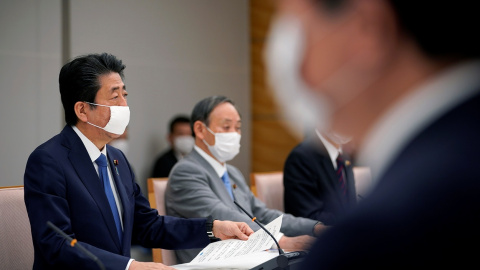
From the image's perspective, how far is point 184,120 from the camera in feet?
17.8

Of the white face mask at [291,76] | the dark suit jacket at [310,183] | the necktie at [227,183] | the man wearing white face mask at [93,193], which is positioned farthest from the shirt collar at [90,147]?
the white face mask at [291,76]

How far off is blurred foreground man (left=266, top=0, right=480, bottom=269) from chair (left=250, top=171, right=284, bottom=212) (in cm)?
270

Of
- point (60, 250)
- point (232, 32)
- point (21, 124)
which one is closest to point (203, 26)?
point (232, 32)

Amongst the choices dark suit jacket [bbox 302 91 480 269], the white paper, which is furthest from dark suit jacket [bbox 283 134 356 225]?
dark suit jacket [bbox 302 91 480 269]

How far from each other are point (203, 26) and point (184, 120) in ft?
3.91

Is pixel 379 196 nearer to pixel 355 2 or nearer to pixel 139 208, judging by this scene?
pixel 355 2

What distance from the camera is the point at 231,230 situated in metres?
2.06

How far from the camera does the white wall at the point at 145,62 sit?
4328 millimetres

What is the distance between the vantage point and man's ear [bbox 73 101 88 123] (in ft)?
6.50

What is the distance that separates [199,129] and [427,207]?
248 centimetres

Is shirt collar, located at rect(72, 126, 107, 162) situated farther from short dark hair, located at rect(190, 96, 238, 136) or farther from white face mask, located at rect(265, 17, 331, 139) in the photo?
white face mask, located at rect(265, 17, 331, 139)

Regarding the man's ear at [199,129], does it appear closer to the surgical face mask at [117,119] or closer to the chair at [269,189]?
the chair at [269,189]

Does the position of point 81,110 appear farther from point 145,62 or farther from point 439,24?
point 145,62

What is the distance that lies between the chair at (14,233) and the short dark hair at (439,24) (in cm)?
176
